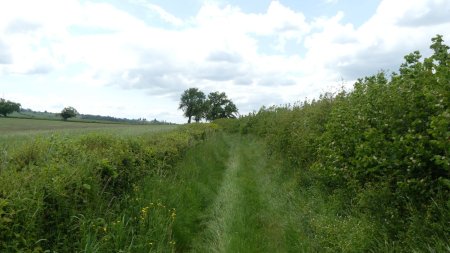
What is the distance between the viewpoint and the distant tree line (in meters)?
94.5

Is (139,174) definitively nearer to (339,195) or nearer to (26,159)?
(26,159)

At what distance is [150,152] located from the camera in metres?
8.85

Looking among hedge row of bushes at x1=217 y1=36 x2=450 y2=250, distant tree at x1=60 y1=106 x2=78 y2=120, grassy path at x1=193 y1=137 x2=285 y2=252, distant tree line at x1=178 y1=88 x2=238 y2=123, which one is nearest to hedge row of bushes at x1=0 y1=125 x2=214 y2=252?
grassy path at x1=193 y1=137 x2=285 y2=252

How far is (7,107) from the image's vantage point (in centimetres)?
5431

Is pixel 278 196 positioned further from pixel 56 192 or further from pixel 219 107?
pixel 219 107

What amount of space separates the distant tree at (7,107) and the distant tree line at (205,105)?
47.2m

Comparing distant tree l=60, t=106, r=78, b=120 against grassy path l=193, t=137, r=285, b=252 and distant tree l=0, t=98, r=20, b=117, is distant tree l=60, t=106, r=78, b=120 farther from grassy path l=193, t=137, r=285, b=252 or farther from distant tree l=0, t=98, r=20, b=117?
grassy path l=193, t=137, r=285, b=252

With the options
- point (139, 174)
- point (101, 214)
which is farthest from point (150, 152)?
point (101, 214)

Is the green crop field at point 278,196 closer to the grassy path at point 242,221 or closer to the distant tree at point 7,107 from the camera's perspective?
the grassy path at point 242,221

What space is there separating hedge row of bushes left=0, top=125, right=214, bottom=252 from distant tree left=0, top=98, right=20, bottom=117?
55362mm

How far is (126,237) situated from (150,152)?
11.6 ft

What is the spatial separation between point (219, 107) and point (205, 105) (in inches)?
152

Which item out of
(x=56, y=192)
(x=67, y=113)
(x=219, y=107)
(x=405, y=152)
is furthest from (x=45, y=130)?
(x=219, y=107)

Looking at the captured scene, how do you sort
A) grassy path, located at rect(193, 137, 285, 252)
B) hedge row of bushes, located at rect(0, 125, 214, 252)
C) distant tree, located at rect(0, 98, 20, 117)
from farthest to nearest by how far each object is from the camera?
distant tree, located at rect(0, 98, 20, 117) → grassy path, located at rect(193, 137, 285, 252) → hedge row of bushes, located at rect(0, 125, 214, 252)
